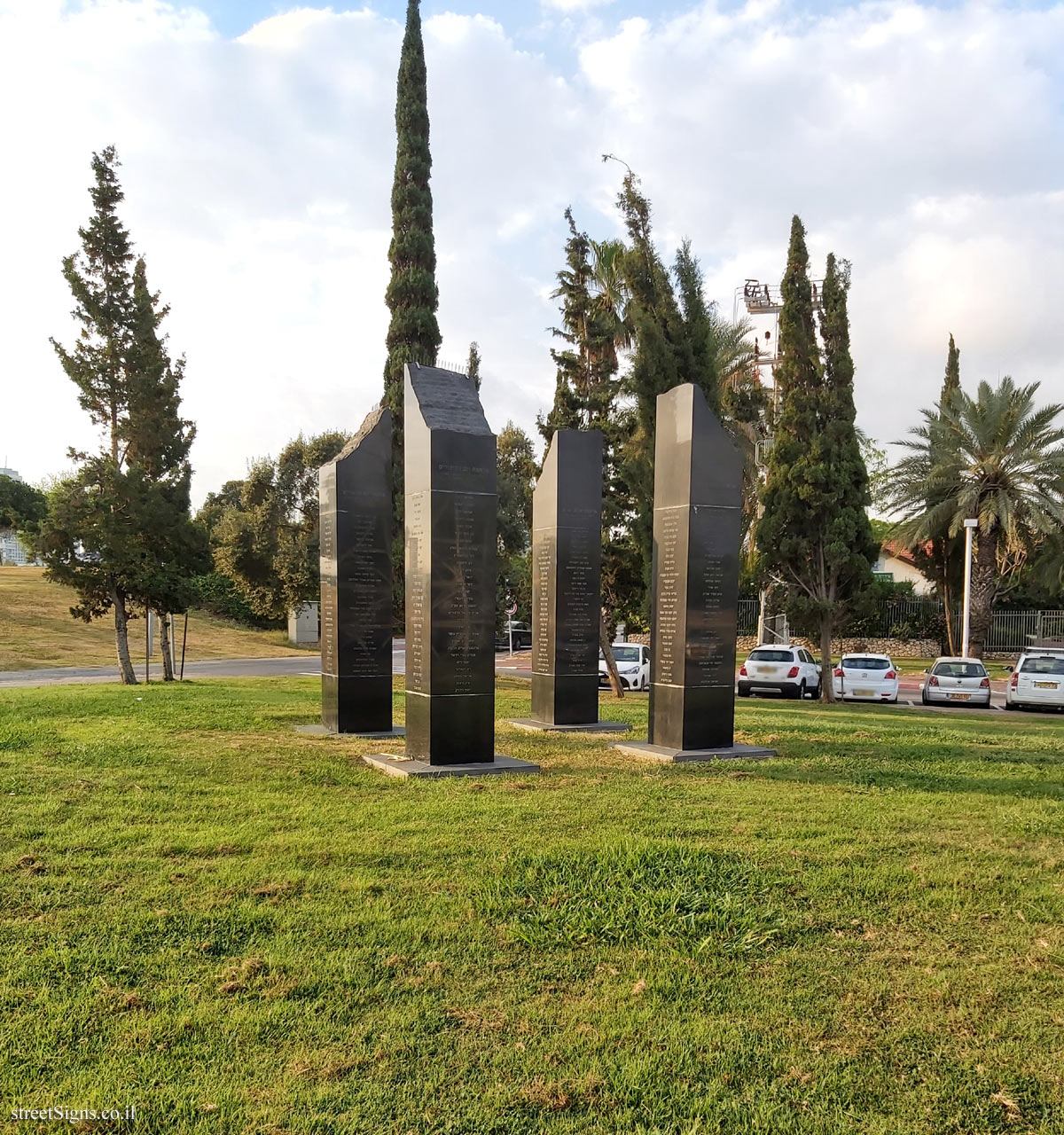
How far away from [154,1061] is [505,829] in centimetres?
359

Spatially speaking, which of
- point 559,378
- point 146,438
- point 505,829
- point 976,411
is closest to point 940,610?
point 976,411

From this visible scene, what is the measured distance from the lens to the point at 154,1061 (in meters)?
3.47

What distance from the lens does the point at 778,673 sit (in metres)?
22.3

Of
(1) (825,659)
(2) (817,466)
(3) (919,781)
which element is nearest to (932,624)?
(1) (825,659)

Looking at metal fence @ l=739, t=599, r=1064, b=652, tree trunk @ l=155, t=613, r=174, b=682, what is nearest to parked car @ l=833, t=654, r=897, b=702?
metal fence @ l=739, t=599, r=1064, b=652

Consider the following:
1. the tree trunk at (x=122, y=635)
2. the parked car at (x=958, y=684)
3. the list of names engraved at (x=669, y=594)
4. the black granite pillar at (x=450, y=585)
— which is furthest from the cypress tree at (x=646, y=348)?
the tree trunk at (x=122, y=635)

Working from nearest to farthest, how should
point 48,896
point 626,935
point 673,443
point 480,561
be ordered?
point 626,935 < point 48,896 < point 480,561 < point 673,443

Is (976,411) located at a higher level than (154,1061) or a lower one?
higher

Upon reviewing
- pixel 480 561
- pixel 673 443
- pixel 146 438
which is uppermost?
pixel 146 438

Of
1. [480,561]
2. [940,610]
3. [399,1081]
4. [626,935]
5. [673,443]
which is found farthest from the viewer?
[940,610]

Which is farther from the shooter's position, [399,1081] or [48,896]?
[48,896]

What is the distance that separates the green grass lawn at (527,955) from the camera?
10.9 ft

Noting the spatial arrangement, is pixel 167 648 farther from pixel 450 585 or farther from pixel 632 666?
pixel 450 585

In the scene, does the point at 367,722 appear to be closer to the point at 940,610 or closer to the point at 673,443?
the point at 673,443
